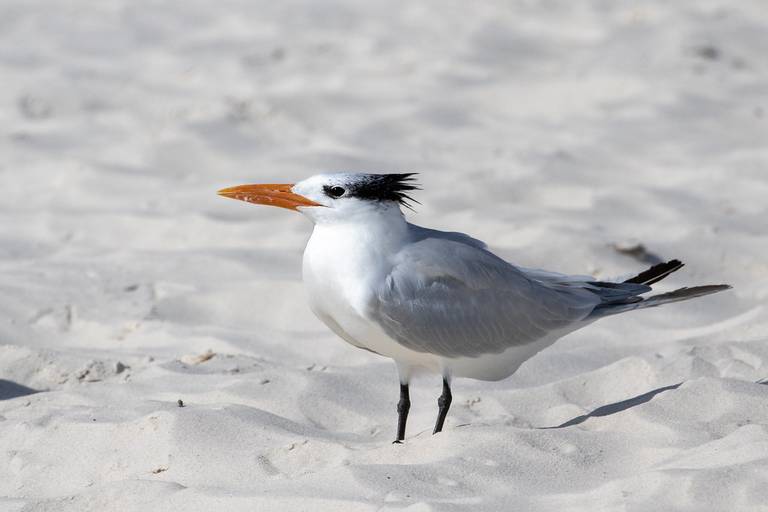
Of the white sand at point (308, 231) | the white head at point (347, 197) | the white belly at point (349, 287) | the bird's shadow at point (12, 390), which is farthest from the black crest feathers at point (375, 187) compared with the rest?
the bird's shadow at point (12, 390)

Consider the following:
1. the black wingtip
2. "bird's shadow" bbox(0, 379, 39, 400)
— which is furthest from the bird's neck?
"bird's shadow" bbox(0, 379, 39, 400)

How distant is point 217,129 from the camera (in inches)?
278

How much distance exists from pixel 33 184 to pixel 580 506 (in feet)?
14.0

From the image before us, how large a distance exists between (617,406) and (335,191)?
105cm

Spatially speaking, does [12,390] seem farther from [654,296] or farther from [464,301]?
[654,296]

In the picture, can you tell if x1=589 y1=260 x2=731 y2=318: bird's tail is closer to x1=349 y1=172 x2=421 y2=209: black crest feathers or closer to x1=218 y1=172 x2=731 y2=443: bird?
x1=218 y1=172 x2=731 y2=443: bird

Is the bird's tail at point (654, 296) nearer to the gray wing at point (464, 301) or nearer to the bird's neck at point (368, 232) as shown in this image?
the gray wing at point (464, 301)

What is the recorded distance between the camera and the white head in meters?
3.49

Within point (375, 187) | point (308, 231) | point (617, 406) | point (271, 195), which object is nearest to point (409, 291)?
point (375, 187)

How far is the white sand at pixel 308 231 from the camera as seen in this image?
3158mm

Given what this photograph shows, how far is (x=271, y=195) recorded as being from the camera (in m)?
3.58

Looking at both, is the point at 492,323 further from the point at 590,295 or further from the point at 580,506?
the point at 580,506

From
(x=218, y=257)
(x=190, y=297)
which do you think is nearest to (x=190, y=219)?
(x=218, y=257)

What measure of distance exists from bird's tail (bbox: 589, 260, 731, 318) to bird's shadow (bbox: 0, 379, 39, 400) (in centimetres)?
182
